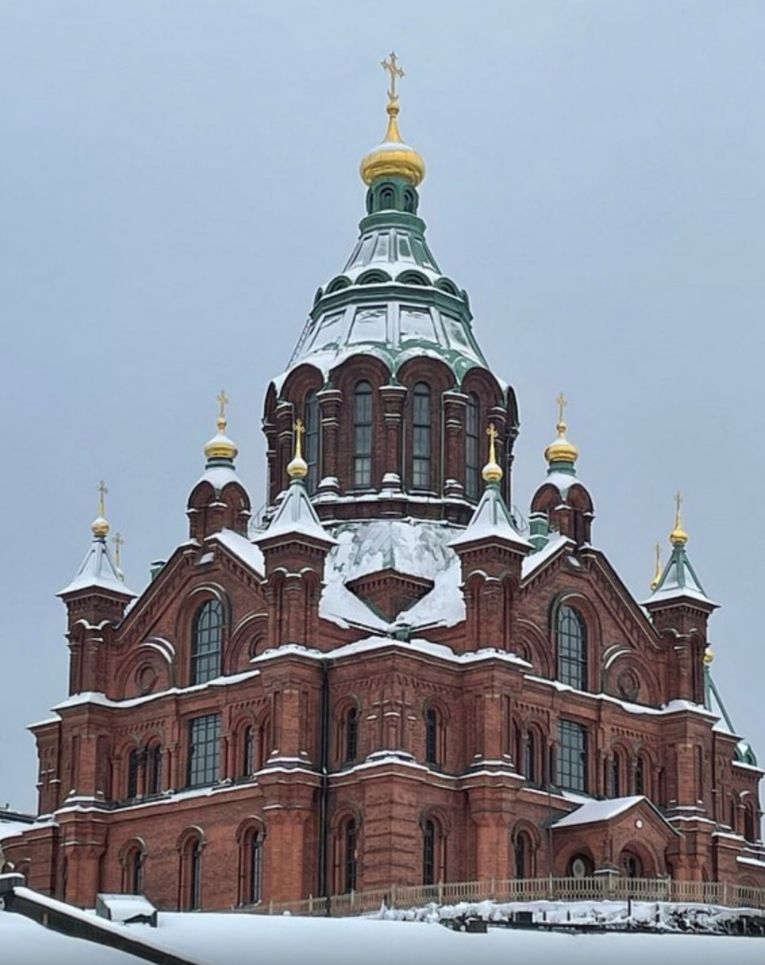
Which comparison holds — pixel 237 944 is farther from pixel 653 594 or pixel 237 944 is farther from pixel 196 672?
pixel 653 594

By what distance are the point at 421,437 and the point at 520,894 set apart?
16.3 metres

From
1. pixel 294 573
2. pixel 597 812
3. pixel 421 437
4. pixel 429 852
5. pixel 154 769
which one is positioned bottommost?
pixel 429 852

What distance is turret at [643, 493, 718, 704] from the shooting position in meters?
63.2

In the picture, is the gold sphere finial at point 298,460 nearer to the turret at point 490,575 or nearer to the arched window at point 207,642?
the arched window at point 207,642

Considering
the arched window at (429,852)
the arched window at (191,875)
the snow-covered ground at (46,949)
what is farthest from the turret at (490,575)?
the snow-covered ground at (46,949)

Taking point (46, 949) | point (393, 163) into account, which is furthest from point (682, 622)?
point (46, 949)

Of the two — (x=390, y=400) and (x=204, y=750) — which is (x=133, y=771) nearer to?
(x=204, y=750)

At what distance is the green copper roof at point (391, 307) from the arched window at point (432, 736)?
11.5m

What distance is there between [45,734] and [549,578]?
48.6 feet

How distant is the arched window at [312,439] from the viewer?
65.8 metres

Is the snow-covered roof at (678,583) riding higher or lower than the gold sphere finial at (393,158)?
lower

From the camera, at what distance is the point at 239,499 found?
63.6m

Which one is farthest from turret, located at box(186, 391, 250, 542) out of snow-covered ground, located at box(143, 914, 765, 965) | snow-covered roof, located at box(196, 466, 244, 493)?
snow-covered ground, located at box(143, 914, 765, 965)

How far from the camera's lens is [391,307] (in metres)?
66.9
